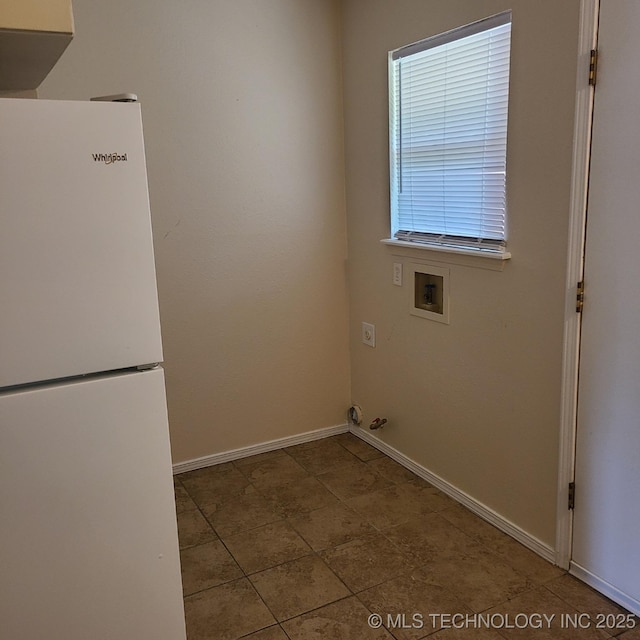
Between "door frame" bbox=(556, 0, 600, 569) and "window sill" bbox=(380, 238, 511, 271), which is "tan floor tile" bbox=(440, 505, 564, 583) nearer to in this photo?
"door frame" bbox=(556, 0, 600, 569)

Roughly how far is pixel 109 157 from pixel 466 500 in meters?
2.03

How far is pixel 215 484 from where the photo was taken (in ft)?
9.68

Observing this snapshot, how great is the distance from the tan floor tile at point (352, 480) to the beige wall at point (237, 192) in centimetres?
Answer: 42

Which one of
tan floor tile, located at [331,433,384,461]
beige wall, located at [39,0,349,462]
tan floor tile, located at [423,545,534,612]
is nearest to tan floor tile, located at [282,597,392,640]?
tan floor tile, located at [423,545,534,612]

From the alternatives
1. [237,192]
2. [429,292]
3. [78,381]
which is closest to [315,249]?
[237,192]

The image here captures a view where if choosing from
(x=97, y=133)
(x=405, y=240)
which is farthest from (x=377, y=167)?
(x=97, y=133)

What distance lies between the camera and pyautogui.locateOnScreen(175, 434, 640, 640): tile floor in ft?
6.51

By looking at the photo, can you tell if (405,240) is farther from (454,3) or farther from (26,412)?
(26,412)

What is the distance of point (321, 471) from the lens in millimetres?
3035

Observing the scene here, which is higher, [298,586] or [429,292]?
[429,292]

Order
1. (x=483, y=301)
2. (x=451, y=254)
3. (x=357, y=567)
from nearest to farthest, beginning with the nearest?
(x=357, y=567) → (x=483, y=301) → (x=451, y=254)

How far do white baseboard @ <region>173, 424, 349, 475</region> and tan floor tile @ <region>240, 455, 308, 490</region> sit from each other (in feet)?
0.30

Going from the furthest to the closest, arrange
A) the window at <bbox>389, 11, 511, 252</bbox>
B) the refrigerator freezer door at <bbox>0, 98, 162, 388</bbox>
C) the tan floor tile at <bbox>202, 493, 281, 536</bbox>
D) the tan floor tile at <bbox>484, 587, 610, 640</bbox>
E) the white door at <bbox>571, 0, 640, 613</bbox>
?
the tan floor tile at <bbox>202, 493, 281, 536</bbox> → the window at <bbox>389, 11, 511, 252</bbox> → the tan floor tile at <bbox>484, 587, 610, 640</bbox> → the white door at <bbox>571, 0, 640, 613</bbox> → the refrigerator freezer door at <bbox>0, 98, 162, 388</bbox>

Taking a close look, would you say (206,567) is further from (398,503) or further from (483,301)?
(483,301)
